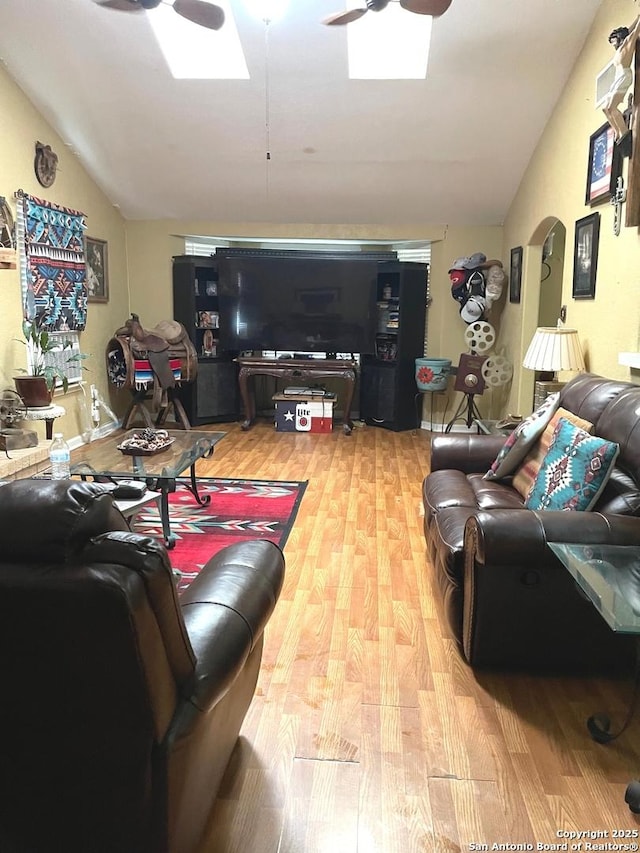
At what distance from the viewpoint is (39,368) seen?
15.4 ft

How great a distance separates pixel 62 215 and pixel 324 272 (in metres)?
2.58

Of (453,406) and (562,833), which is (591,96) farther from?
(562,833)

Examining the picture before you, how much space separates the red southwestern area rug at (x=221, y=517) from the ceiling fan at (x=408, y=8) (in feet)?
9.16

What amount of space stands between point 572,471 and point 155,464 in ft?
6.83

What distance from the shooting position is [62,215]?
17.0 feet

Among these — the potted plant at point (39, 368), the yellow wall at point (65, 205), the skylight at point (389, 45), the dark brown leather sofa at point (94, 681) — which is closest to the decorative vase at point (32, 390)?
the potted plant at point (39, 368)

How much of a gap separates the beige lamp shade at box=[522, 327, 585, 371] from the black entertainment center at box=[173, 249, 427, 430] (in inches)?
114

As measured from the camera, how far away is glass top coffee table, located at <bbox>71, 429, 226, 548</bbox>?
10.4 ft

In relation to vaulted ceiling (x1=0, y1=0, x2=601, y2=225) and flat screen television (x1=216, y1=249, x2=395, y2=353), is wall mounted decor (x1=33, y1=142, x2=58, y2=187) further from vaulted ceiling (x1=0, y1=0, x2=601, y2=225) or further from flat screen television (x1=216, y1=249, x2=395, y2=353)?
flat screen television (x1=216, y1=249, x2=395, y2=353)

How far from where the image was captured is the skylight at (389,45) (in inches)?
162

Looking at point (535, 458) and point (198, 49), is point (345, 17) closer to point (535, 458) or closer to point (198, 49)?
point (198, 49)

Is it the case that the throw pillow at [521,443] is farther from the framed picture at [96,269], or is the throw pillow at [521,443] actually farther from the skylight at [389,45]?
the framed picture at [96,269]

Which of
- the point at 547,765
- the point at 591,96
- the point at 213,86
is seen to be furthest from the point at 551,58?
the point at 547,765

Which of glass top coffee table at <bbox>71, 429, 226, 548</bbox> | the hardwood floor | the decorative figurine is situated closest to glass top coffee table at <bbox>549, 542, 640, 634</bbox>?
the hardwood floor
